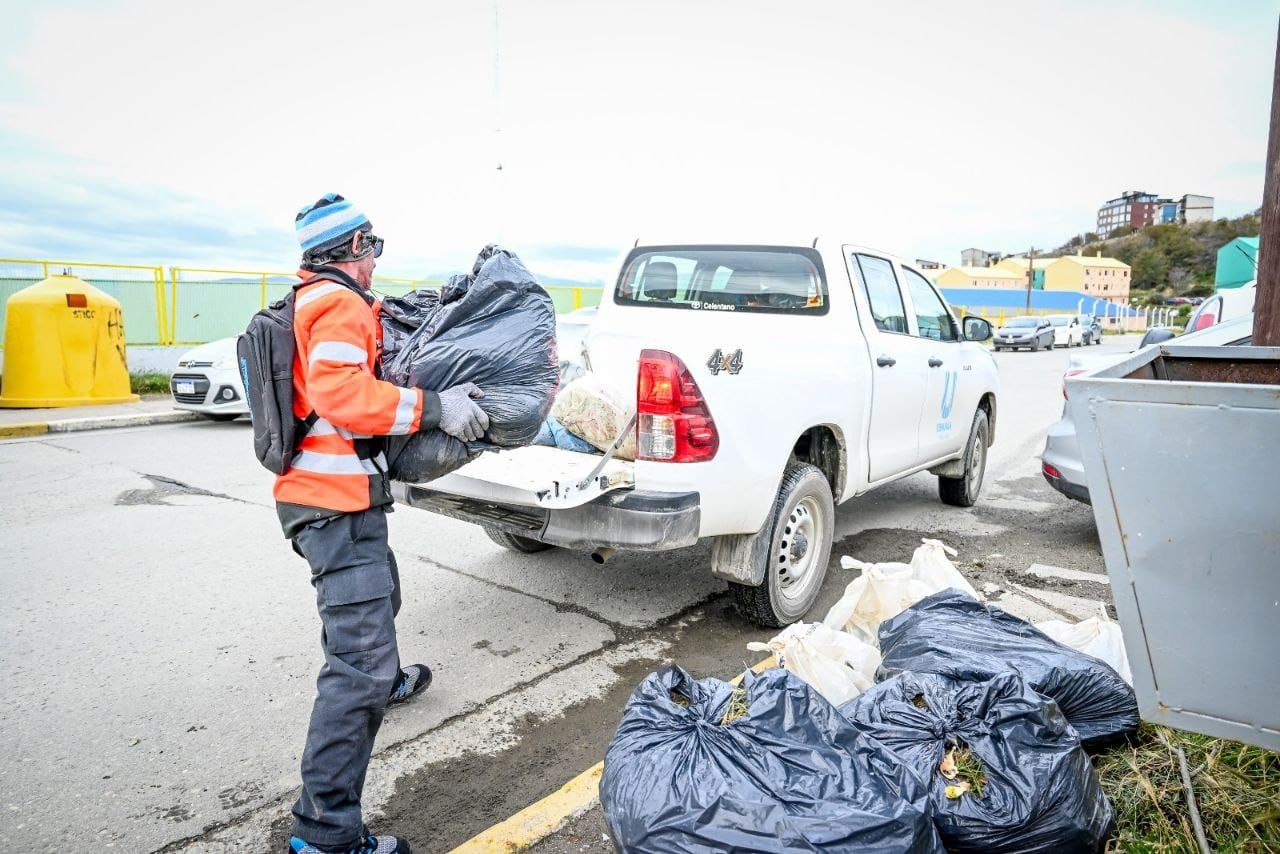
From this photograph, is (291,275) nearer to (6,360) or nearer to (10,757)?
(6,360)

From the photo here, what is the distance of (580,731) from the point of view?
3135mm

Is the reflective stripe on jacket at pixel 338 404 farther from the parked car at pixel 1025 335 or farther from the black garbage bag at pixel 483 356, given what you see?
the parked car at pixel 1025 335

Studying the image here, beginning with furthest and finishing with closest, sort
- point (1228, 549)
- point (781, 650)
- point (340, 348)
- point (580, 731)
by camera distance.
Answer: point (580, 731), point (781, 650), point (340, 348), point (1228, 549)

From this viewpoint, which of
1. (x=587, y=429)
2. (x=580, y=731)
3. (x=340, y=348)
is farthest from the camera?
(x=587, y=429)

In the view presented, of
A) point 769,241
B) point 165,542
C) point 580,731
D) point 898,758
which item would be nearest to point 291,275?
point 165,542

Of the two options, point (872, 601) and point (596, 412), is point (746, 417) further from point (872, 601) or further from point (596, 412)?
point (872, 601)

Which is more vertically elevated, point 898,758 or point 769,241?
point 769,241

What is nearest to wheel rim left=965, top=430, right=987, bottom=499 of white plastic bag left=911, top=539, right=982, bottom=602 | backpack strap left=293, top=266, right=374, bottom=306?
white plastic bag left=911, top=539, right=982, bottom=602

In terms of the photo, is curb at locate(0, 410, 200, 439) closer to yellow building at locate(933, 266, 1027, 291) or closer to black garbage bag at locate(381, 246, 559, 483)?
black garbage bag at locate(381, 246, 559, 483)

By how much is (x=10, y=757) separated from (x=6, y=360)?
10.7 m

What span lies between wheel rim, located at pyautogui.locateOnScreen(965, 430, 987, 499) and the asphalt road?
0.17m

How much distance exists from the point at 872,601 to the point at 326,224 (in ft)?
7.74

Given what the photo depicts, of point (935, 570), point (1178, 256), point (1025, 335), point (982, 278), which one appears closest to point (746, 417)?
point (935, 570)

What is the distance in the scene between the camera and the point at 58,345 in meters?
11.6
